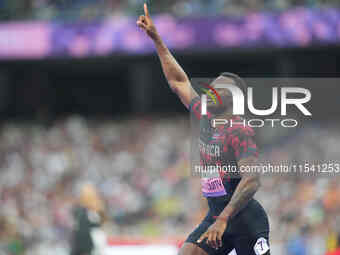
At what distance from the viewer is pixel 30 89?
21156 mm

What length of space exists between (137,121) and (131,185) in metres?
3.11

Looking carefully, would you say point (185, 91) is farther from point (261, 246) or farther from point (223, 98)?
point (261, 246)

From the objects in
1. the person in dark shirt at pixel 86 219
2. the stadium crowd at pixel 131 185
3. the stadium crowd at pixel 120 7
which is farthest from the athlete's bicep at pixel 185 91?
the stadium crowd at pixel 120 7

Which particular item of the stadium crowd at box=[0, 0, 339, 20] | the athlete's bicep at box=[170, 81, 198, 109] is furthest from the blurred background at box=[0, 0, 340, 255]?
the athlete's bicep at box=[170, 81, 198, 109]

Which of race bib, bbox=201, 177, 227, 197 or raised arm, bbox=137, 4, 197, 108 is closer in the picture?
race bib, bbox=201, 177, 227, 197

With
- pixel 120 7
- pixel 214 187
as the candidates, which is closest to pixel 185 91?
pixel 214 187

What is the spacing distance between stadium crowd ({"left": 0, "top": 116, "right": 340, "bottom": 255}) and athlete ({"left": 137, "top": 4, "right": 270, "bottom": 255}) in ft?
18.5

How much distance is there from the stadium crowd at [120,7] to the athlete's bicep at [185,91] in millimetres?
9900

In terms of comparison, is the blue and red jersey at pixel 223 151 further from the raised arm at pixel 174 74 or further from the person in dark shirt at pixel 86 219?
the person in dark shirt at pixel 86 219

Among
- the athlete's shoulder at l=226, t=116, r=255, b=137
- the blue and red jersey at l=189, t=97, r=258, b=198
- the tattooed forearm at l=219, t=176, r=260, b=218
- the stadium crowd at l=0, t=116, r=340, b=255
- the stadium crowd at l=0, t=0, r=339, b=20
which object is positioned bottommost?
the stadium crowd at l=0, t=116, r=340, b=255

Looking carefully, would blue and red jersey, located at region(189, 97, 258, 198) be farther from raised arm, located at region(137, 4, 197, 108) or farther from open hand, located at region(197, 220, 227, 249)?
open hand, located at region(197, 220, 227, 249)

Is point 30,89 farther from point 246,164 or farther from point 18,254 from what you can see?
point 246,164

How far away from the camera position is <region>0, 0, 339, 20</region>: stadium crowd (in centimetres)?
1568

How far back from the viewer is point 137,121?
18703 mm
